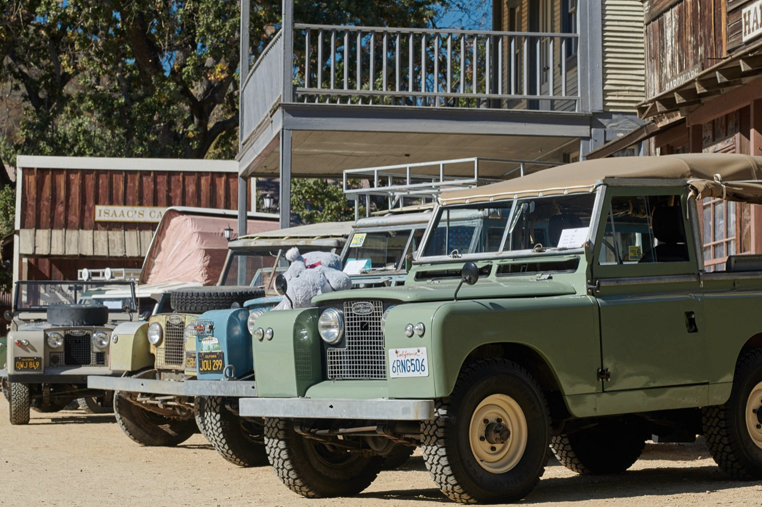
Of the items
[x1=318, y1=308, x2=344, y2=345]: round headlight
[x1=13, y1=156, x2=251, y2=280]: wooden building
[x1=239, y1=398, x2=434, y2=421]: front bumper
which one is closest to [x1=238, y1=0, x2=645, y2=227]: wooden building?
[x1=318, y1=308, x2=344, y2=345]: round headlight

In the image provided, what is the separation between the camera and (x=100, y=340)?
14.4 m

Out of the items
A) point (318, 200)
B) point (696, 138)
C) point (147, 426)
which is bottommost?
point (147, 426)

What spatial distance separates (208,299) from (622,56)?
314 inches

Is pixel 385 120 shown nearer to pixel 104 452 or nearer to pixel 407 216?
pixel 407 216

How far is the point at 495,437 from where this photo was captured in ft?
23.1

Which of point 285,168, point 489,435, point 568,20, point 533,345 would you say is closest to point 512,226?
point 533,345

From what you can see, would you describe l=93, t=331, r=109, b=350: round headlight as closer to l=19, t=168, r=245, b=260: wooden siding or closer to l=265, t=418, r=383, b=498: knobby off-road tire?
l=265, t=418, r=383, b=498: knobby off-road tire

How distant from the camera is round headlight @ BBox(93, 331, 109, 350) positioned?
1434 centimetres

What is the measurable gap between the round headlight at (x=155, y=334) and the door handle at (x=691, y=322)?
512 cm

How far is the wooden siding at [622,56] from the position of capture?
16281 millimetres

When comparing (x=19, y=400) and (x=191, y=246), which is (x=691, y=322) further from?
(x=191, y=246)

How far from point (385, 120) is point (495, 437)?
913cm

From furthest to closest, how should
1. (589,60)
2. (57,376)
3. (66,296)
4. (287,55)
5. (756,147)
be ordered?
(66,296) < (589,60) < (287,55) < (57,376) < (756,147)

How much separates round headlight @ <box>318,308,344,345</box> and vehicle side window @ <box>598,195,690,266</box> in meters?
1.69
